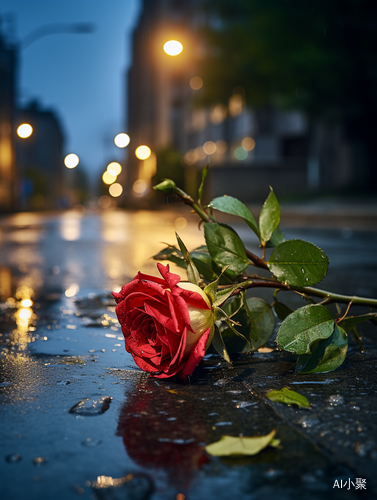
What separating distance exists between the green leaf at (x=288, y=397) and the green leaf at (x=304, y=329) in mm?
172

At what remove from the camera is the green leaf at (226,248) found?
6.21 feet

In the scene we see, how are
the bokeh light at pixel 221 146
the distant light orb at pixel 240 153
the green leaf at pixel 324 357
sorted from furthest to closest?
the bokeh light at pixel 221 146 → the distant light orb at pixel 240 153 → the green leaf at pixel 324 357

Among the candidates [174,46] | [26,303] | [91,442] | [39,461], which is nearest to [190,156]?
[174,46]

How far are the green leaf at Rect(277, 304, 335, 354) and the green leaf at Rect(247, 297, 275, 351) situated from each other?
0.27m

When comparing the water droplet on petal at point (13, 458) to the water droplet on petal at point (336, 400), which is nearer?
the water droplet on petal at point (13, 458)

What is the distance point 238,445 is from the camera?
1179 mm

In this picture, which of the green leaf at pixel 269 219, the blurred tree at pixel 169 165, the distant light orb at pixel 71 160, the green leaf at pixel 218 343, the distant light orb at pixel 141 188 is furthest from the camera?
the blurred tree at pixel 169 165

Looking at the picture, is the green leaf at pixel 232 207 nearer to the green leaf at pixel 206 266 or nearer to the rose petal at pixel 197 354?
the green leaf at pixel 206 266

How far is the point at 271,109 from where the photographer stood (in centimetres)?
3838

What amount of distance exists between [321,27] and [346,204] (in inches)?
239

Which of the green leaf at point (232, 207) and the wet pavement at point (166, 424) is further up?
the green leaf at point (232, 207)

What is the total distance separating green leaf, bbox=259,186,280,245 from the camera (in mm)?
1993

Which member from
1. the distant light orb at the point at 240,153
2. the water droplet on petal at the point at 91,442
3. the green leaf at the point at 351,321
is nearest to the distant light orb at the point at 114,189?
the distant light orb at the point at 240,153

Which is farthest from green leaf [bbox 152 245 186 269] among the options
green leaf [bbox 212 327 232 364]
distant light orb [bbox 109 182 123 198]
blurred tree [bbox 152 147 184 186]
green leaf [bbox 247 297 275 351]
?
distant light orb [bbox 109 182 123 198]
